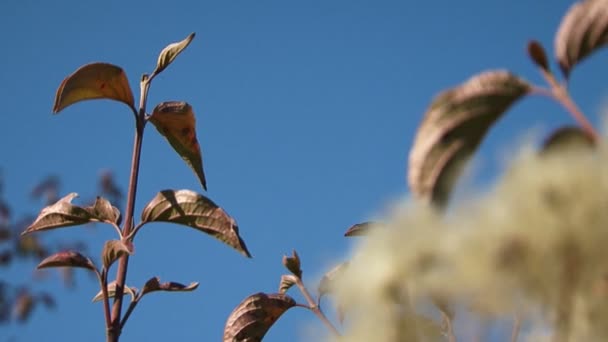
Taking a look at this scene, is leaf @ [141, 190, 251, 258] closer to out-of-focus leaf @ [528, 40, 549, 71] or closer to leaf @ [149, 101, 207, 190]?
leaf @ [149, 101, 207, 190]

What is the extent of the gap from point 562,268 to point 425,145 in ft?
0.69

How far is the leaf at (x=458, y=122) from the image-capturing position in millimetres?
596

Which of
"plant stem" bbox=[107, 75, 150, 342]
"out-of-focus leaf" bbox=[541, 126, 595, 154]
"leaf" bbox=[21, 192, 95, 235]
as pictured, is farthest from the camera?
"leaf" bbox=[21, 192, 95, 235]

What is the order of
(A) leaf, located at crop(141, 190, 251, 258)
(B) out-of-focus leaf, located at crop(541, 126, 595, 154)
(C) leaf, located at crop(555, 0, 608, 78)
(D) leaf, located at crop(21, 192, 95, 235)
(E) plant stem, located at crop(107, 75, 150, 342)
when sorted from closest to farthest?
(B) out-of-focus leaf, located at crop(541, 126, 595, 154) < (C) leaf, located at crop(555, 0, 608, 78) < (E) plant stem, located at crop(107, 75, 150, 342) < (A) leaf, located at crop(141, 190, 251, 258) < (D) leaf, located at crop(21, 192, 95, 235)

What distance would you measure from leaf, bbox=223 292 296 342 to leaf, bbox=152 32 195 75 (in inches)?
20.9

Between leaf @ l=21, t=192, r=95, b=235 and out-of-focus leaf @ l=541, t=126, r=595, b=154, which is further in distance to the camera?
leaf @ l=21, t=192, r=95, b=235

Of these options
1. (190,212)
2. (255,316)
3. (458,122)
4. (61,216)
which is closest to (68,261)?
(61,216)

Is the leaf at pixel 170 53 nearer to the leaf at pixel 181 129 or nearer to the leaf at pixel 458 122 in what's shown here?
the leaf at pixel 181 129

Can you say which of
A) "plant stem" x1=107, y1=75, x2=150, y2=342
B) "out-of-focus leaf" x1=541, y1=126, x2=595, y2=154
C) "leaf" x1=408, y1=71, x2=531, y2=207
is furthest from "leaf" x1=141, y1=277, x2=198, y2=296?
"out-of-focus leaf" x1=541, y1=126, x2=595, y2=154

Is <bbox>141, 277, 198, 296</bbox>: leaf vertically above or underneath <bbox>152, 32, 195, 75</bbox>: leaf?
underneath

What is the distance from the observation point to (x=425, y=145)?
629mm

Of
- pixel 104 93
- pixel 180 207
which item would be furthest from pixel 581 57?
pixel 104 93

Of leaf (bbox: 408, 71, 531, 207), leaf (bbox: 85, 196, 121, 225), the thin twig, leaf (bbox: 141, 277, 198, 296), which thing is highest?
leaf (bbox: 85, 196, 121, 225)

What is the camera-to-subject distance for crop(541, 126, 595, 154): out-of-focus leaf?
525 mm
